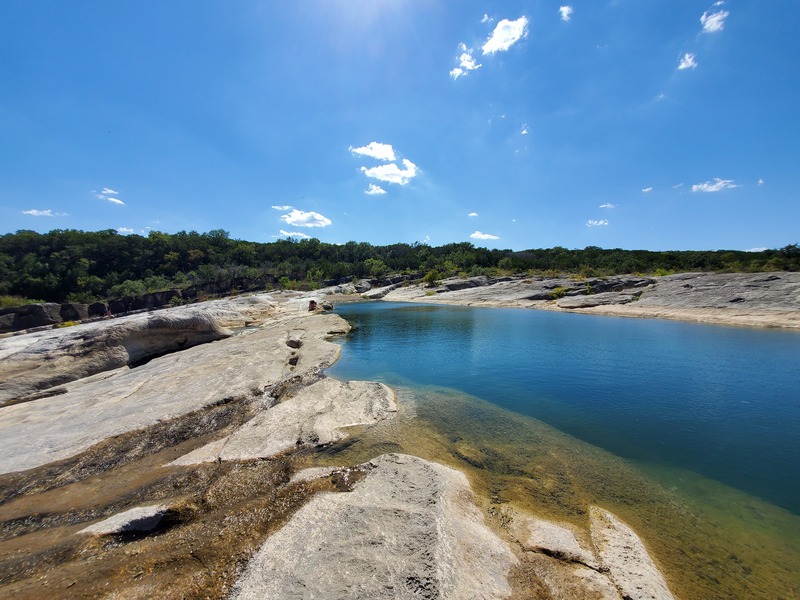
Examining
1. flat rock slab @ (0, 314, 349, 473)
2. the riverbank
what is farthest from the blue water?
the riverbank

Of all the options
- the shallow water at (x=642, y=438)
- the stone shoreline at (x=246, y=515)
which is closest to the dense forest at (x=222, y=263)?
the shallow water at (x=642, y=438)

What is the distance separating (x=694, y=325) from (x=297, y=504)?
39492mm

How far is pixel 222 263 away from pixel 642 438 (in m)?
115

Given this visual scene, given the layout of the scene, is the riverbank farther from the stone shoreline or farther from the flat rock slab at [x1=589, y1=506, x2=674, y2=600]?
the stone shoreline

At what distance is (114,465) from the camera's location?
8.17m

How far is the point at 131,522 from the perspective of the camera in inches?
230

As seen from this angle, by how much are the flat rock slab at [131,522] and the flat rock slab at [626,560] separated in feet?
26.7

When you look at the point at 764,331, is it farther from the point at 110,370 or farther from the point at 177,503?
the point at 110,370

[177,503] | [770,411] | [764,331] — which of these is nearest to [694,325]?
[764,331]

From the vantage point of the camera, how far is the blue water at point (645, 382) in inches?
361

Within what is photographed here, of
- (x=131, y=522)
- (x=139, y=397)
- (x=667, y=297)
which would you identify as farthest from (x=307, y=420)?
(x=667, y=297)

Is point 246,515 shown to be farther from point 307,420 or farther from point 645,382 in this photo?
point 645,382

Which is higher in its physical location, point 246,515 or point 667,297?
point 667,297

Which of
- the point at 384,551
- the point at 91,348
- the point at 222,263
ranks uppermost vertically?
the point at 222,263
